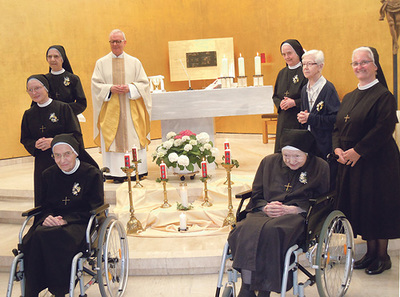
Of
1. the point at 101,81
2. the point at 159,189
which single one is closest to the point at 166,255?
the point at 159,189

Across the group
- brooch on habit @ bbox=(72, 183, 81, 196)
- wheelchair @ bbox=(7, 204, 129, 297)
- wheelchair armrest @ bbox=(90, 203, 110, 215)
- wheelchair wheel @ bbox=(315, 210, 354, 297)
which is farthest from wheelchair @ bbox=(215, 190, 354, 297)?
brooch on habit @ bbox=(72, 183, 81, 196)

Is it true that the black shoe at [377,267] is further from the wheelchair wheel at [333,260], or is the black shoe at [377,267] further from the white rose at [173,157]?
the white rose at [173,157]

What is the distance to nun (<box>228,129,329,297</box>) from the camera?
3189mm

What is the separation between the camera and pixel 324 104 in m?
4.54

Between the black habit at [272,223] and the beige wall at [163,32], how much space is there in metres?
5.44

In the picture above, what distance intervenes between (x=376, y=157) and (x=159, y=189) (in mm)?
2655

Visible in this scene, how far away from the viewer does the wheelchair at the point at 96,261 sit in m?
3.43

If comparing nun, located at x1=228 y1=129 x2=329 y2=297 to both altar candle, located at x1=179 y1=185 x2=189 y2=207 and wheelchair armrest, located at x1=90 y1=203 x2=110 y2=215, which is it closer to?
wheelchair armrest, located at x1=90 y1=203 x2=110 y2=215

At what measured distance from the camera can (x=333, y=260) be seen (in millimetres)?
3750

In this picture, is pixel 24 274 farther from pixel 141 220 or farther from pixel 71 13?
pixel 71 13

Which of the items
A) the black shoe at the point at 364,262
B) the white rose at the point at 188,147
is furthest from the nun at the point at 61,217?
the black shoe at the point at 364,262

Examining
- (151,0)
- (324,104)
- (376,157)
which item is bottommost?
(376,157)

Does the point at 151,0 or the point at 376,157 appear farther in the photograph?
the point at 151,0

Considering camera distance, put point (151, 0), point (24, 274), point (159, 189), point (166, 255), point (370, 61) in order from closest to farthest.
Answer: point (24, 274) < point (370, 61) < point (166, 255) < point (159, 189) < point (151, 0)
